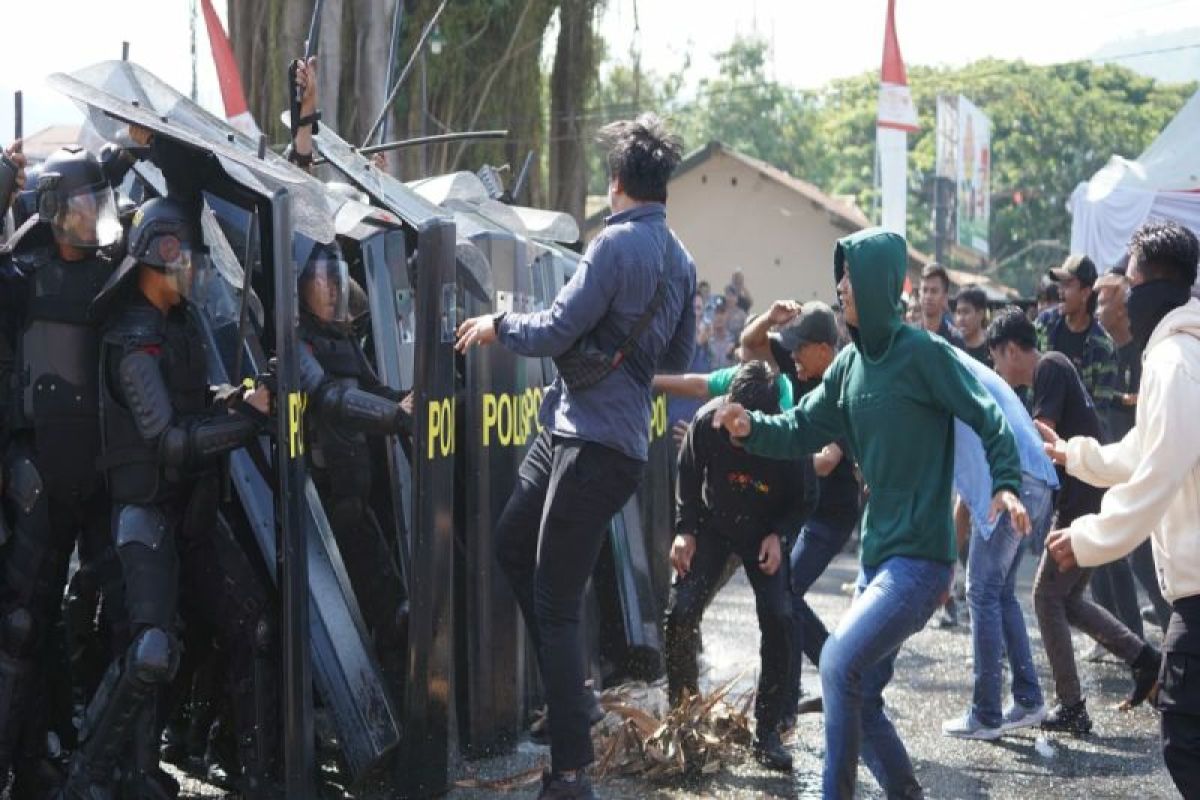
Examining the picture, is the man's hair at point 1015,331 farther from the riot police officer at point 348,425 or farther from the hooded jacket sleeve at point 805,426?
the riot police officer at point 348,425

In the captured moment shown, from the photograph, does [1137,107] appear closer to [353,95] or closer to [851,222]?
[851,222]

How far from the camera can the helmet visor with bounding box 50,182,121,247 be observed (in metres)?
5.47

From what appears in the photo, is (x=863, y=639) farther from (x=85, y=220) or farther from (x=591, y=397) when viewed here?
(x=85, y=220)

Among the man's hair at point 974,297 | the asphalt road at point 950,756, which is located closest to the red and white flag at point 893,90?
the man's hair at point 974,297

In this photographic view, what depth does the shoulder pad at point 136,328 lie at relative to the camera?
209 inches

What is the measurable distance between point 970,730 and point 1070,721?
1.72ft

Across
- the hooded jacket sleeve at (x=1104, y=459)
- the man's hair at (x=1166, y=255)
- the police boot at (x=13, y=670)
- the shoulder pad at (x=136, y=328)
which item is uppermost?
the man's hair at (x=1166, y=255)

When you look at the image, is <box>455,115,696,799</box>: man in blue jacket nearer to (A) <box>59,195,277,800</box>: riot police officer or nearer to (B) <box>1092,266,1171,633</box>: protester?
(A) <box>59,195,277,800</box>: riot police officer

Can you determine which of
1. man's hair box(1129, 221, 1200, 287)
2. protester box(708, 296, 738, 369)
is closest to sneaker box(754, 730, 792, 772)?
man's hair box(1129, 221, 1200, 287)

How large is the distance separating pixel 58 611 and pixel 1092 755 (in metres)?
4.32

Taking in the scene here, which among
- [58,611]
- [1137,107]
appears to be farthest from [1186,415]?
[1137,107]

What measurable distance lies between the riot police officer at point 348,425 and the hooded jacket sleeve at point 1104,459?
85.2 inches

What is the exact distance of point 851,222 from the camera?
48.8 meters

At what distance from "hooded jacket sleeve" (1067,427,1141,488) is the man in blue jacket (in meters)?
1.42
